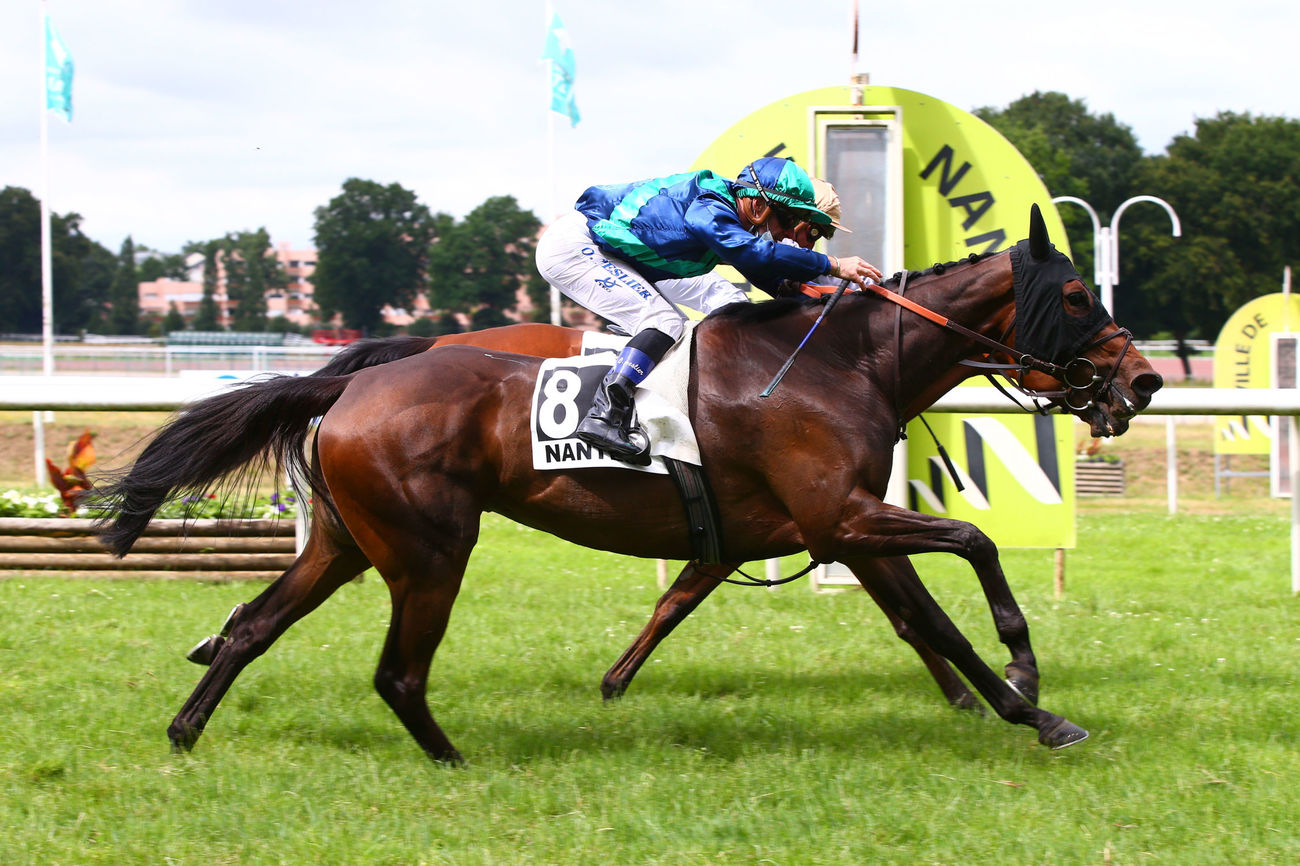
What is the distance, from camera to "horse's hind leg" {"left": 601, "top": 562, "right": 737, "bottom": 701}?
18.4 feet

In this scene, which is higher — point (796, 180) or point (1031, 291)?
point (796, 180)

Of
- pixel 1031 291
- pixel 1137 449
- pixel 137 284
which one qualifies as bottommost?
pixel 1137 449

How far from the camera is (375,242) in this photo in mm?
63094

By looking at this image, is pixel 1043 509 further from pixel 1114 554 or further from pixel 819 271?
pixel 819 271

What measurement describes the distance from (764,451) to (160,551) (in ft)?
16.5

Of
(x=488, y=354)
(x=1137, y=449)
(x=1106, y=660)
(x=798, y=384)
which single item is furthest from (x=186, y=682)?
(x=1137, y=449)

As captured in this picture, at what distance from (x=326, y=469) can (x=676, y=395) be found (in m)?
1.37

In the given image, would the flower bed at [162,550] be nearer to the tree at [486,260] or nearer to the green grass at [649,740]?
the green grass at [649,740]

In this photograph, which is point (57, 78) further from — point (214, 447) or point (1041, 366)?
point (1041, 366)

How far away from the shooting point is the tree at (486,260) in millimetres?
58625

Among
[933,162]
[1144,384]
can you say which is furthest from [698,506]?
[933,162]

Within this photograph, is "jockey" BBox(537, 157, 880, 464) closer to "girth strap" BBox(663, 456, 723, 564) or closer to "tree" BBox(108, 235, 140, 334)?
"girth strap" BBox(663, 456, 723, 564)

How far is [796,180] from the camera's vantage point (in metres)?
4.77

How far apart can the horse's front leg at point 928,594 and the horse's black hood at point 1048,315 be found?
2.48ft
